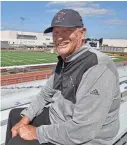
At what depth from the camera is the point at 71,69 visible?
1938mm

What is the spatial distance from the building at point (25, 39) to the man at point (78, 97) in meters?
77.3

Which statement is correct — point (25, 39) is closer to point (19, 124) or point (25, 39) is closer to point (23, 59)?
point (23, 59)

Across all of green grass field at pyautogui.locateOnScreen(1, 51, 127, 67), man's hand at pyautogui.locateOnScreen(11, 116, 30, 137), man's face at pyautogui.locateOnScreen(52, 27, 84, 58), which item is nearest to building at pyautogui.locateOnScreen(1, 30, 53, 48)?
green grass field at pyautogui.locateOnScreen(1, 51, 127, 67)

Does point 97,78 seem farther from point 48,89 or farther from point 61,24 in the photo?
point 48,89

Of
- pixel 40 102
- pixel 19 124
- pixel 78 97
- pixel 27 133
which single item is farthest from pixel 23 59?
pixel 78 97

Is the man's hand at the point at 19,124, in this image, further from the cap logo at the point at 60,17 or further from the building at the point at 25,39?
the building at the point at 25,39

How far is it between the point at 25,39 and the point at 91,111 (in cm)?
8867

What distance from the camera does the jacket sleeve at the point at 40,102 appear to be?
2.32 m

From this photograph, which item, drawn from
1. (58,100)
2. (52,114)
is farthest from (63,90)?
(52,114)

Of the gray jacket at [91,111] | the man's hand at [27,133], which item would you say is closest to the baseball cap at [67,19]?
the gray jacket at [91,111]

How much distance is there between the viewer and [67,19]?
1887 millimetres

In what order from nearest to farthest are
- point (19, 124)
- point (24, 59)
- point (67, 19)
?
point (67, 19), point (19, 124), point (24, 59)

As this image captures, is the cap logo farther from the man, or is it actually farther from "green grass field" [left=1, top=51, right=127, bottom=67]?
"green grass field" [left=1, top=51, right=127, bottom=67]

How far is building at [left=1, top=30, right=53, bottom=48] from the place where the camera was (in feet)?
270
